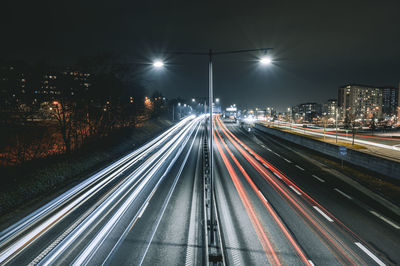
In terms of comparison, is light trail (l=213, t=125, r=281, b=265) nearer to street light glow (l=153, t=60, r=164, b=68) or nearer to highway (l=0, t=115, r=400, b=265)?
highway (l=0, t=115, r=400, b=265)

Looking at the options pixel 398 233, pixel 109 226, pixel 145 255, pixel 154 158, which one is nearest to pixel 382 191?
pixel 398 233

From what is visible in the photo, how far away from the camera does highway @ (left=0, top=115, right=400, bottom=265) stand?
785cm

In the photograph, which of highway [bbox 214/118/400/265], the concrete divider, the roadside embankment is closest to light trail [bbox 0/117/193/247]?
the roadside embankment

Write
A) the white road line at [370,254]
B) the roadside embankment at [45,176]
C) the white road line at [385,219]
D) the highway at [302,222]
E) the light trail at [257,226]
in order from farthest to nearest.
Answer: the roadside embankment at [45,176], the white road line at [385,219], the highway at [302,222], the light trail at [257,226], the white road line at [370,254]

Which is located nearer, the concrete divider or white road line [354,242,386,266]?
white road line [354,242,386,266]

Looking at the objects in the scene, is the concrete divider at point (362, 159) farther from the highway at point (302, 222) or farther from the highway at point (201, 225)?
the highway at point (302, 222)

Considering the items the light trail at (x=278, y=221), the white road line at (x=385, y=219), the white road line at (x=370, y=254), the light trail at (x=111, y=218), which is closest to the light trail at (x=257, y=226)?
the light trail at (x=278, y=221)

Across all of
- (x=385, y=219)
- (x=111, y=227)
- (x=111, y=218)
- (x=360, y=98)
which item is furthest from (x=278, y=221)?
(x=360, y=98)

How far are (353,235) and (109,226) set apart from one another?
38.3ft

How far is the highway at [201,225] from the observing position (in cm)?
785

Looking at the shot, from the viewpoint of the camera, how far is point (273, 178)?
17.0 metres

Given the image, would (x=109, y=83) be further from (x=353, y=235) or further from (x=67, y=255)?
(x=353, y=235)

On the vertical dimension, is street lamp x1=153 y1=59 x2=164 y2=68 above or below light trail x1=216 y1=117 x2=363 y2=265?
above

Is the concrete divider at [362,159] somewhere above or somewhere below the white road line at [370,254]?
above
